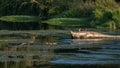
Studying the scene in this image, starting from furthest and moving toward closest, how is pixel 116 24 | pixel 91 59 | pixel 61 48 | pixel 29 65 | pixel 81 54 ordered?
pixel 116 24 < pixel 61 48 < pixel 81 54 < pixel 91 59 < pixel 29 65

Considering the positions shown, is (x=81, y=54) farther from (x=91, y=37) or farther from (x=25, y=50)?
(x=91, y=37)

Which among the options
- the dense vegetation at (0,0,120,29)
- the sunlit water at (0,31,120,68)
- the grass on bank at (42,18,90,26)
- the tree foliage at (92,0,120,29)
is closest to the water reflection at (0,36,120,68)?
the sunlit water at (0,31,120,68)

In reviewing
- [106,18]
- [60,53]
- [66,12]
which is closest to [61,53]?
[60,53]

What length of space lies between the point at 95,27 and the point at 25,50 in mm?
24186

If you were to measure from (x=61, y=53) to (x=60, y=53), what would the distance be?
0.06 m

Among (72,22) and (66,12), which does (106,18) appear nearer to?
(72,22)

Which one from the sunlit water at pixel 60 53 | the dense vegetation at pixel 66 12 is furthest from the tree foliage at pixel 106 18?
the sunlit water at pixel 60 53

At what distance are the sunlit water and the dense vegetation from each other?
681 inches

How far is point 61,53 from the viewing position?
33.9 metres

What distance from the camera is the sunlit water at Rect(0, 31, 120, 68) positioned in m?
29.2

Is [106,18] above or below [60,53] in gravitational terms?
below

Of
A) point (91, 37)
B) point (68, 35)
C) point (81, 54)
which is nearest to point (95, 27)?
point (68, 35)

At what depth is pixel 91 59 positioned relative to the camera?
31141mm

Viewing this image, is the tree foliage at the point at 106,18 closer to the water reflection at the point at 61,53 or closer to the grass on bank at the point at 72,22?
the grass on bank at the point at 72,22
